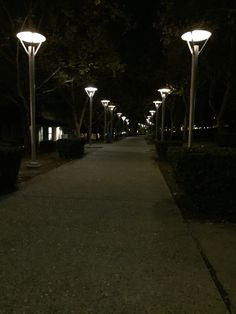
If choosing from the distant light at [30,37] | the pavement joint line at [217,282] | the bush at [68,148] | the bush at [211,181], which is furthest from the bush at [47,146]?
the pavement joint line at [217,282]

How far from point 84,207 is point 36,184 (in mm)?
3431

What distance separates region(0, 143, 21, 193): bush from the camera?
32.7 ft

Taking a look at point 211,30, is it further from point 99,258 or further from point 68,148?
point 68,148

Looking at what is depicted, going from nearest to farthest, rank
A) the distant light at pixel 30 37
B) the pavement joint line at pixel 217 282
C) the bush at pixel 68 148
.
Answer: the pavement joint line at pixel 217 282 → the distant light at pixel 30 37 → the bush at pixel 68 148

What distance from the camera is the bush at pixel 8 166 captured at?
9.96 meters

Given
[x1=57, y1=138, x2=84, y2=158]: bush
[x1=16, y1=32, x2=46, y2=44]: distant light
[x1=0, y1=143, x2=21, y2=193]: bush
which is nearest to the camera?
[x1=0, y1=143, x2=21, y2=193]: bush

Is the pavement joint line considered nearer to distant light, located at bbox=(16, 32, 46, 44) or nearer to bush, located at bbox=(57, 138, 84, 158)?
distant light, located at bbox=(16, 32, 46, 44)

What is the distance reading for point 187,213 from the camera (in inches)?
322

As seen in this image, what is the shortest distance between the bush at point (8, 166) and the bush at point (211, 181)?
418cm

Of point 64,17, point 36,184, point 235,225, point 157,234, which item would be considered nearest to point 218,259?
point 157,234

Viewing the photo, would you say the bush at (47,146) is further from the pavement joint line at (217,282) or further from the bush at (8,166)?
the pavement joint line at (217,282)

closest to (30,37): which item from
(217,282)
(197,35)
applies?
(197,35)

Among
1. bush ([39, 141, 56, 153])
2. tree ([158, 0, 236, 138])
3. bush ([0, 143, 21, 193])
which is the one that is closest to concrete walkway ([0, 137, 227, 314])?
bush ([0, 143, 21, 193])

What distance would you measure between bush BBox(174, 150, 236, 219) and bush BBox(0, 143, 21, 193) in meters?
4.18
